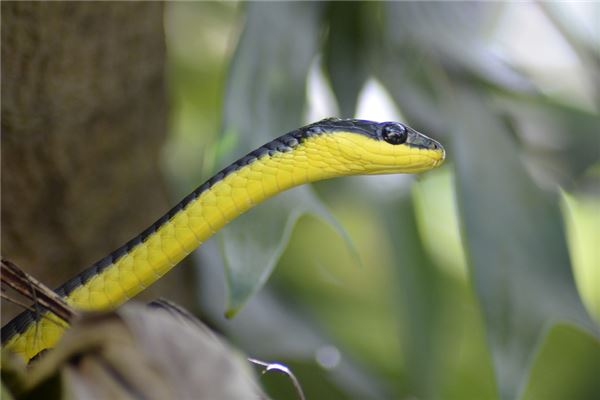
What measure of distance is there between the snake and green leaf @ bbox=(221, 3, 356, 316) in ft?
0.32

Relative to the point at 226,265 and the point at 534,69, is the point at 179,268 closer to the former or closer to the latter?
the point at 534,69

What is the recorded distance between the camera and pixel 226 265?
1.31 meters

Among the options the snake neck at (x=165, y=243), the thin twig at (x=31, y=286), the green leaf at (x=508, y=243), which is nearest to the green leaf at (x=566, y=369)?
the green leaf at (x=508, y=243)

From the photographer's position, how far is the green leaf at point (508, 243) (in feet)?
5.23

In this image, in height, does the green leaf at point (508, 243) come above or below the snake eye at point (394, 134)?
below

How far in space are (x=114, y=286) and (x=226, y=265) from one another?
165mm

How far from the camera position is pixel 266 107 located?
172cm

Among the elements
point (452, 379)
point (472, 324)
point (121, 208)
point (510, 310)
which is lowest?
point (452, 379)

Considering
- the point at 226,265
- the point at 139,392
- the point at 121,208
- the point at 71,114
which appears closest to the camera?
the point at 139,392

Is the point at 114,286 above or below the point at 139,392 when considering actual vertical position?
below

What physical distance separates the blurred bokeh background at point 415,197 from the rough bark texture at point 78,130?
0.05 m

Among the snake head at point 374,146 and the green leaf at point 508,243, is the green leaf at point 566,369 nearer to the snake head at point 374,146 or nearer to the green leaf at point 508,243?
the green leaf at point 508,243

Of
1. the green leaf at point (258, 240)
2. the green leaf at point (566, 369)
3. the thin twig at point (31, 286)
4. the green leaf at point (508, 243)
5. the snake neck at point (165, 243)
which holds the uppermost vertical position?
the thin twig at point (31, 286)

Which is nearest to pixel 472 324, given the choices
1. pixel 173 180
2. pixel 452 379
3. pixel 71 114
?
pixel 452 379
